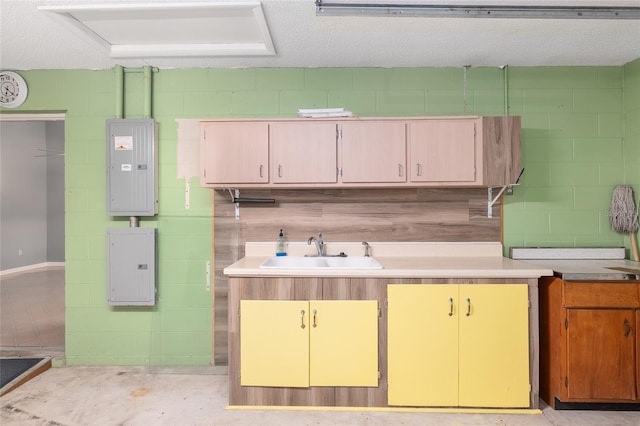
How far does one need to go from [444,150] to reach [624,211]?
1.56 meters

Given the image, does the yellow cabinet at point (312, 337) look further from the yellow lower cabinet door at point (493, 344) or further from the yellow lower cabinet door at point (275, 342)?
the yellow lower cabinet door at point (493, 344)

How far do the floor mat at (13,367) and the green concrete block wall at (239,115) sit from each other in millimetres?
281

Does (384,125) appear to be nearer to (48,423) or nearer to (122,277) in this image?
(122,277)

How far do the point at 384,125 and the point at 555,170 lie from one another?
4.99 feet

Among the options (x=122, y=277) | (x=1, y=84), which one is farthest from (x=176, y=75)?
(x=122, y=277)

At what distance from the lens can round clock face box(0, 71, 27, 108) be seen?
3.02 m

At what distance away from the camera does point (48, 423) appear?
221 cm

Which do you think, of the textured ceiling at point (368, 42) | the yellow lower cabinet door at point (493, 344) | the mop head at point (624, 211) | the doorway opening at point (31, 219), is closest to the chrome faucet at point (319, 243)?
the yellow lower cabinet door at point (493, 344)

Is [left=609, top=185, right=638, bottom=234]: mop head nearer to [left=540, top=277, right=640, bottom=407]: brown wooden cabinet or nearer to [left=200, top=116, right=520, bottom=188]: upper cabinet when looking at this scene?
[left=540, top=277, right=640, bottom=407]: brown wooden cabinet

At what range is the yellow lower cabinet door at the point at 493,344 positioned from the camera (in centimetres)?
225

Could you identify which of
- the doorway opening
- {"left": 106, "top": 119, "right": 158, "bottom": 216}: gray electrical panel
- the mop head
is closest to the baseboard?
the doorway opening

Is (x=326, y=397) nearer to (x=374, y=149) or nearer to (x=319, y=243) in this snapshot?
(x=319, y=243)

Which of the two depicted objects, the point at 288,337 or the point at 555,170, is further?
the point at 555,170

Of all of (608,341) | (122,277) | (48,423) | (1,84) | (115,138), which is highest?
(1,84)
